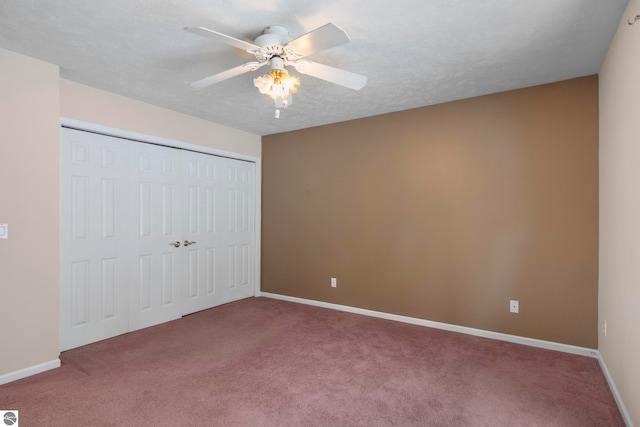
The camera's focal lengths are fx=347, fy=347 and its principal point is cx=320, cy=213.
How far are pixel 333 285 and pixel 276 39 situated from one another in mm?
3220

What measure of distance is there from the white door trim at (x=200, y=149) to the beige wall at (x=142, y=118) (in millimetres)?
41

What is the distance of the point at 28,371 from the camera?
2678 mm

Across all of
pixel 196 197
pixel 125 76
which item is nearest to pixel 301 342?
pixel 196 197

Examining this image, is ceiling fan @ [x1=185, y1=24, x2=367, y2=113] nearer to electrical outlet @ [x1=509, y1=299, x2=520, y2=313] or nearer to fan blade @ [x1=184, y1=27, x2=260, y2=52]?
fan blade @ [x1=184, y1=27, x2=260, y2=52]

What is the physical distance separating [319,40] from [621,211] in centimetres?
222

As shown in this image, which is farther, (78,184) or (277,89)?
(78,184)

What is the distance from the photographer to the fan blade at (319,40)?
1.79 m

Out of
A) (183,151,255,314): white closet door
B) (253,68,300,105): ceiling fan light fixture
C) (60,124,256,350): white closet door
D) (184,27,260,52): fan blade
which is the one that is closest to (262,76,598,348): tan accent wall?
(183,151,255,314): white closet door

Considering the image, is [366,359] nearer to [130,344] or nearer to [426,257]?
[426,257]

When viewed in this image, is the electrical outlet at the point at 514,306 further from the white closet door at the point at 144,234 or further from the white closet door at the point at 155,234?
the white closet door at the point at 155,234

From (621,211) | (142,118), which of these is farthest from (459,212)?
(142,118)

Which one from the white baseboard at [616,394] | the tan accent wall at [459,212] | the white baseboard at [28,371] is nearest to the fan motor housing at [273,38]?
the tan accent wall at [459,212]

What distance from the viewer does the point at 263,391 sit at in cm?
248

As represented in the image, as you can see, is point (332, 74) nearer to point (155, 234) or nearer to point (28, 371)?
point (155, 234)
